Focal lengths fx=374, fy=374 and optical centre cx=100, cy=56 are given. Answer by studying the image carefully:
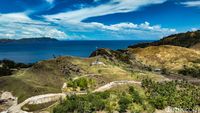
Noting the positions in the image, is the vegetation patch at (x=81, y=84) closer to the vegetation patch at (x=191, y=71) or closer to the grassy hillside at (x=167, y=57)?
the vegetation patch at (x=191, y=71)

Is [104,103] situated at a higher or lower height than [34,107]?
higher

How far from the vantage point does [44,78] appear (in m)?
65.4

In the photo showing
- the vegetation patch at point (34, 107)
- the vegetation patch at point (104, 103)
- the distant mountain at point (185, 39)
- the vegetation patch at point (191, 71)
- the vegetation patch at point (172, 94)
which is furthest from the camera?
the distant mountain at point (185, 39)

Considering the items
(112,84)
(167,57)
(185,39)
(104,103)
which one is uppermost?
(185,39)

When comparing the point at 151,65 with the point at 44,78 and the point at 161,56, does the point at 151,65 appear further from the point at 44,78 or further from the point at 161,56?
the point at 44,78

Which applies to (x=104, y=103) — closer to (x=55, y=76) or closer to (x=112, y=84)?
(x=112, y=84)

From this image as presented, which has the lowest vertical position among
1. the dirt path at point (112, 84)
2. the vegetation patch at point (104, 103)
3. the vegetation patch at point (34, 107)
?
the vegetation patch at point (34, 107)

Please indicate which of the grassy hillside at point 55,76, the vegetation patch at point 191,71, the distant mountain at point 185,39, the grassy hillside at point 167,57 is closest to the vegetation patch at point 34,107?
the grassy hillside at point 55,76

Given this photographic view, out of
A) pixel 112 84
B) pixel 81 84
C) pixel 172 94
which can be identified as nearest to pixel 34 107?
pixel 81 84

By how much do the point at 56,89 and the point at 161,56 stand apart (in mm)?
52955

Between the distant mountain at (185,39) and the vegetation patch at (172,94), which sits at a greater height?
the distant mountain at (185,39)

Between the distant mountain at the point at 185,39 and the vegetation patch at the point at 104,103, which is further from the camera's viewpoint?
the distant mountain at the point at 185,39

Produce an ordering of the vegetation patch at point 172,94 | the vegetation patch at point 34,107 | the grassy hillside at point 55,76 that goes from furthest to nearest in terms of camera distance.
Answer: the grassy hillside at point 55,76, the vegetation patch at point 34,107, the vegetation patch at point 172,94

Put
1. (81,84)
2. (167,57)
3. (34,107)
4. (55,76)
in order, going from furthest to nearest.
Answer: (167,57), (55,76), (81,84), (34,107)
